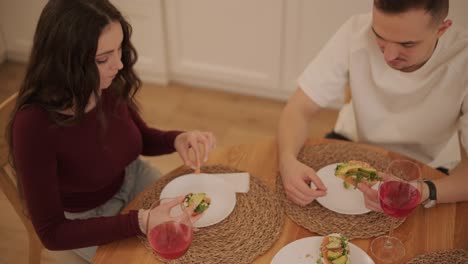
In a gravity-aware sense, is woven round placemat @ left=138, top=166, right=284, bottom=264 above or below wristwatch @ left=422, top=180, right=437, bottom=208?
below

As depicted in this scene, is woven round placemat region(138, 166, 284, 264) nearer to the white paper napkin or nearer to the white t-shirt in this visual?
the white paper napkin

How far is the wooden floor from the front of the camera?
120 inches

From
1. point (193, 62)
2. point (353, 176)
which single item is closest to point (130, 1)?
point (193, 62)

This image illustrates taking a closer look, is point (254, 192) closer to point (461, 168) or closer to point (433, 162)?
Answer: point (461, 168)

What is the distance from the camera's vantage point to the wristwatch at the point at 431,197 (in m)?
1.35

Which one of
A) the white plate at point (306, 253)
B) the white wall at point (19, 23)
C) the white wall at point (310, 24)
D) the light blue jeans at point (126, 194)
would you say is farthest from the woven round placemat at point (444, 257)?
the white wall at point (19, 23)

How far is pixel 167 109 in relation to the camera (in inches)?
129

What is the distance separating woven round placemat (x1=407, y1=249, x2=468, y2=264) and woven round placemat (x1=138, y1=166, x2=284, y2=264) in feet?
Result: 1.22

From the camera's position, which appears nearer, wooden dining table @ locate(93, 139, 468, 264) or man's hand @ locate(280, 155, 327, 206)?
wooden dining table @ locate(93, 139, 468, 264)

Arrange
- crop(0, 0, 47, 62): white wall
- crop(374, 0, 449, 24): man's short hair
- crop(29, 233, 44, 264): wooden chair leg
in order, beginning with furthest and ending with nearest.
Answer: crop(0, 0, 47, 62): white wall
crop(29, 233, 44, 264): wooden chair leg
crop(374, 0, 449, 24): man's short hair

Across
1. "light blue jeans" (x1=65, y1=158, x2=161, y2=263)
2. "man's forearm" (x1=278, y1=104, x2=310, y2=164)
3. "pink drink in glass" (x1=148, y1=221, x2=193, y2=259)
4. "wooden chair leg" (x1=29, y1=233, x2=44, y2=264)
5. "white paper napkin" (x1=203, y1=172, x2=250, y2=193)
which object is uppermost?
"pink drink in glass" (x1=148, y1=221, x2=193, y2=259)

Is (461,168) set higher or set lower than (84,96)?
lower

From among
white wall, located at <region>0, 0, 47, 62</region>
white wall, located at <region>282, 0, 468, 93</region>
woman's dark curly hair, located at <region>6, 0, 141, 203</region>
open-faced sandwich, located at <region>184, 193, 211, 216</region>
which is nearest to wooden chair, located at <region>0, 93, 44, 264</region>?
woman's dark curly hair, located at <region>6, 0, 141, 203</region>

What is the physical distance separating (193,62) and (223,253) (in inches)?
88.7
